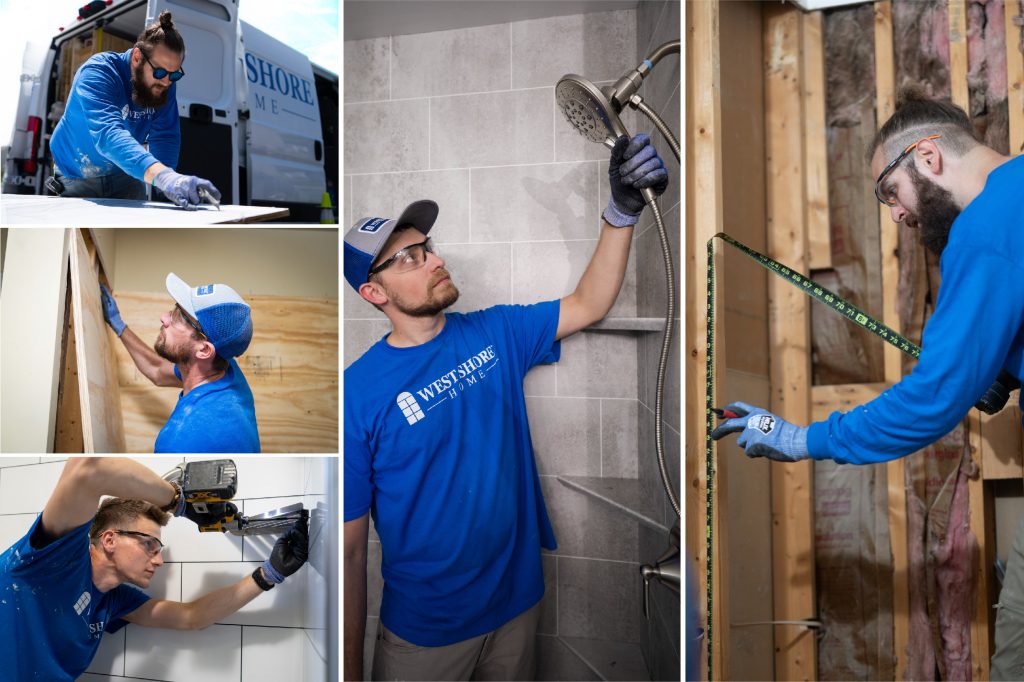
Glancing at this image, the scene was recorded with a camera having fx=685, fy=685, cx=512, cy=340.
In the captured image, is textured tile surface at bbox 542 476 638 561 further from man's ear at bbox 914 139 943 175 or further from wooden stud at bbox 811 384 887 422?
man's ear at bbox 914 139 943 175

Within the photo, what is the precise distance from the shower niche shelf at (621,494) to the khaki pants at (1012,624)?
0.82m

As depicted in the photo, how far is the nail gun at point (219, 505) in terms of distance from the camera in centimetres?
134

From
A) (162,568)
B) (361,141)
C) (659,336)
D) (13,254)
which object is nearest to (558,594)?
(659,336)

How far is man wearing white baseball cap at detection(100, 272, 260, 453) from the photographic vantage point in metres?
1.30

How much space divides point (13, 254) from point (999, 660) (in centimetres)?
Answer: 233

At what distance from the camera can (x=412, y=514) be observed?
1750 mm

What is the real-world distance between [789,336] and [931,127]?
76cm

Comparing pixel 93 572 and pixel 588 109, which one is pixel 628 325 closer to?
pixel 588 109

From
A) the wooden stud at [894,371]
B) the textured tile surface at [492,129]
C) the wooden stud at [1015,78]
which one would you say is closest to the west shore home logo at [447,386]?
the textured tile surface at [492,129]

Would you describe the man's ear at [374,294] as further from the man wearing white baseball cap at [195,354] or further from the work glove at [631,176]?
the work glove at [631,176]

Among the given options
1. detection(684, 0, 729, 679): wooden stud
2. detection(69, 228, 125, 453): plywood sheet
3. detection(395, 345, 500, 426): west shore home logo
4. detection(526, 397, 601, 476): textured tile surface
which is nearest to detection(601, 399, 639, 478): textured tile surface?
detection(526, 397, 601, 476): textured tile surface

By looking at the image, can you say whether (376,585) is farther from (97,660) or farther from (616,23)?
(616,23)

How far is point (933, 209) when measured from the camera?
4.66 feet

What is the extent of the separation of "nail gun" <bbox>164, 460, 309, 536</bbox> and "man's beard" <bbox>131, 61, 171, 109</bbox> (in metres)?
0.69
